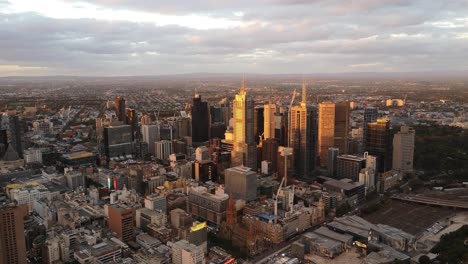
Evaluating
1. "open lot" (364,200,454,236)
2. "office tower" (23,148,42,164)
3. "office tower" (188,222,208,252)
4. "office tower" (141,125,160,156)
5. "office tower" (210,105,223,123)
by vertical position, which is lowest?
"open lot" (364,200,454,236)

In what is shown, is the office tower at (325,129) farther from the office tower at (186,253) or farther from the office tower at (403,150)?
the office tower at (186,253)

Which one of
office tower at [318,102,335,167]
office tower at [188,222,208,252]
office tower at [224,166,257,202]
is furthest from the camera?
Answer: office tower at [318,102,335,167]

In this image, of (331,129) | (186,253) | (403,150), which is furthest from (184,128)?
(186,253)

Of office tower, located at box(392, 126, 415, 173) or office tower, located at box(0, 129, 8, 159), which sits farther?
office tower, located at box(0, 129, 8, 159)

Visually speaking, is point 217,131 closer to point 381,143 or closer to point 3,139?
point 381,143

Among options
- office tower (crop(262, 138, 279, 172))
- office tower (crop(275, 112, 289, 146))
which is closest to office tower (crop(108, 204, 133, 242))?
office tower (crop(262, 138, 279, 172))

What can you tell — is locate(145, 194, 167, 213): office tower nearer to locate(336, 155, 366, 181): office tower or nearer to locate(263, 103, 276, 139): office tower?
locate(336, 155, 366, 181): office tower

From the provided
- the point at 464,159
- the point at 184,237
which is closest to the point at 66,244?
the point at 184,237

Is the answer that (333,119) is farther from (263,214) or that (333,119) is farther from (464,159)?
(263,214)
